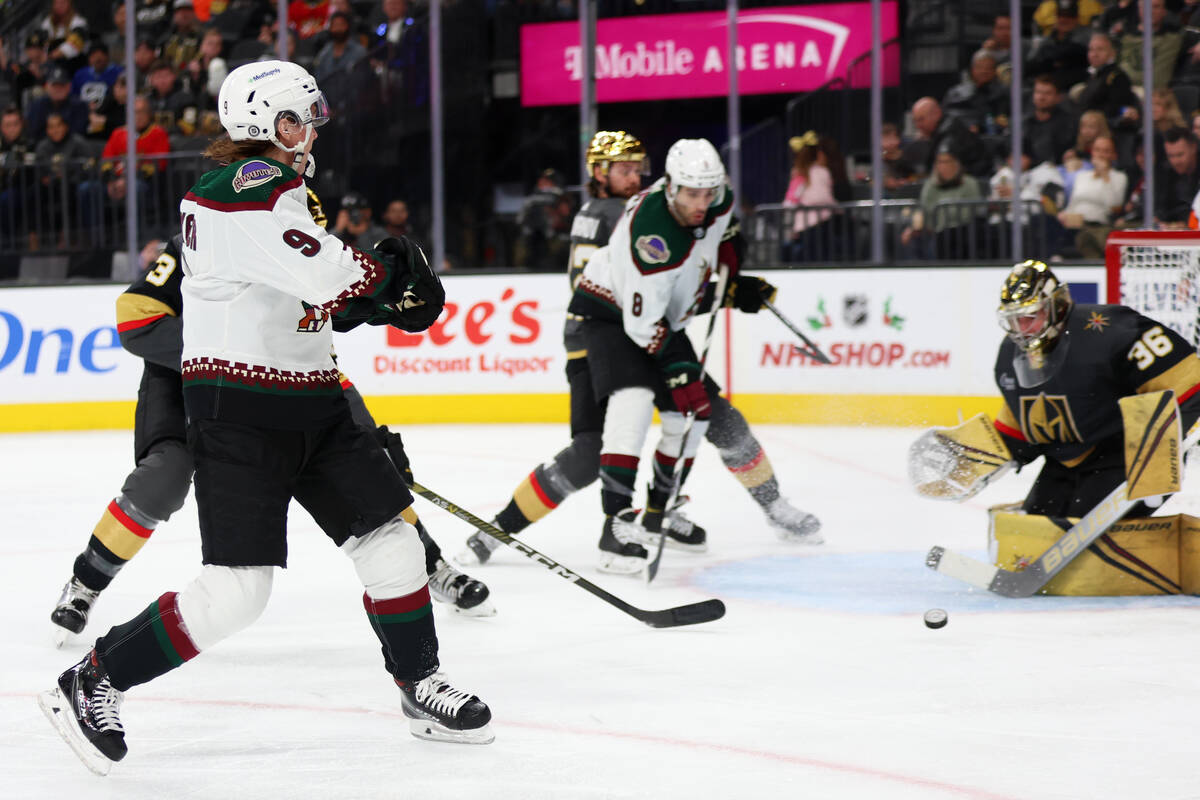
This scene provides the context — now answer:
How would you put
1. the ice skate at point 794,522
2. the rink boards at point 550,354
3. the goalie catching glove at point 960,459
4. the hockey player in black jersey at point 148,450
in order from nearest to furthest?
the hockey player in black jersey at point 148,450 < the goalie catching glove at point 960,459 < the ice skate at point 794,522 < the rink boards at point 550,354

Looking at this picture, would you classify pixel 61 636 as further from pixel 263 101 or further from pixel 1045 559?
pixel 1045 559

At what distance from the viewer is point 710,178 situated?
377 cm

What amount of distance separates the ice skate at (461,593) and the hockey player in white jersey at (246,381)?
1.08 meters

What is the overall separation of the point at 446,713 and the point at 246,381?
24.7 inches

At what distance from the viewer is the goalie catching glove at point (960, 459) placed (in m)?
3.67

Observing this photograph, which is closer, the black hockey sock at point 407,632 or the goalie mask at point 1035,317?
the black hockey sock at point 407,632

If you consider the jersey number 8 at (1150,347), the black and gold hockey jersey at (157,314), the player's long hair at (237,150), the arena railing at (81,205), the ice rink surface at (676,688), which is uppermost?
the arena railing at (81,205)

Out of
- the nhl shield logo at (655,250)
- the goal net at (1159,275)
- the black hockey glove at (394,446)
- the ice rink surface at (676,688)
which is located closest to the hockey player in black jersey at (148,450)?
the ice rink surface at (676,688)

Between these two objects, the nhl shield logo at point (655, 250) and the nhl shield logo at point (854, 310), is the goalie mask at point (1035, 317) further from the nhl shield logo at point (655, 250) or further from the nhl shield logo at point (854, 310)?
the nhl shield logo at point (854, 310)

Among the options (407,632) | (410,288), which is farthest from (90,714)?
(410,288)

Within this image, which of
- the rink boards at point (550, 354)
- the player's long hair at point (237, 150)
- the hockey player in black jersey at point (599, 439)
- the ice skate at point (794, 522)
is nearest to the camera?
the player's long hair at point (237, 150)

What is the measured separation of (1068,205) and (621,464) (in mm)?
4089

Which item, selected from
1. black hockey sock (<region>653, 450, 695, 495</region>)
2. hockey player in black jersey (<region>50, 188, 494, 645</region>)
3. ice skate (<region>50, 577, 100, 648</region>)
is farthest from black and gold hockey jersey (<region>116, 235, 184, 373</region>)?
black hockey sock (<region>653, 450, 695, 495</region>)

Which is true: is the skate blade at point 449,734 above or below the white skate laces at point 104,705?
below
